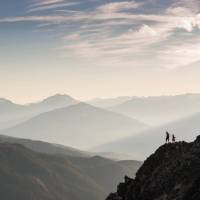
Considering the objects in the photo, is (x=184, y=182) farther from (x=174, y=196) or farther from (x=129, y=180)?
(x=129, y=180)

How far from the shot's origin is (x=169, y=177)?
63.2 metres

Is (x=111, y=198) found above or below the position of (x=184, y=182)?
below

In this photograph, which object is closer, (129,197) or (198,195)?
(198,195)

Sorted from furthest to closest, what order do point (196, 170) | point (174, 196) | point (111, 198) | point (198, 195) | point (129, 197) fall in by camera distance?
point (111, 198) → point (129, 197) → point (196, 170) → point (174, 196) → point (198, 195)

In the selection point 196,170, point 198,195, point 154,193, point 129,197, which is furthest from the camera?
point 129,197

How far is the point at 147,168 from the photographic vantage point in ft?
247

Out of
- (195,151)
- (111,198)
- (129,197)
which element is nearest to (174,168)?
(195,151)

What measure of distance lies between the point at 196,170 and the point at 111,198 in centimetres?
2075

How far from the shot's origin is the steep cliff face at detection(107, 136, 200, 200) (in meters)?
54.9

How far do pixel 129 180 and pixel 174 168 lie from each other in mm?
11971

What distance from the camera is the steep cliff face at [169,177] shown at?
54863mm

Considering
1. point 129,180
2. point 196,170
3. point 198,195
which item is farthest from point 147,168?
point 198,195

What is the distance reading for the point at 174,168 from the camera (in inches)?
2557

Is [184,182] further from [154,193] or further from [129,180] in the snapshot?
[129,180]
